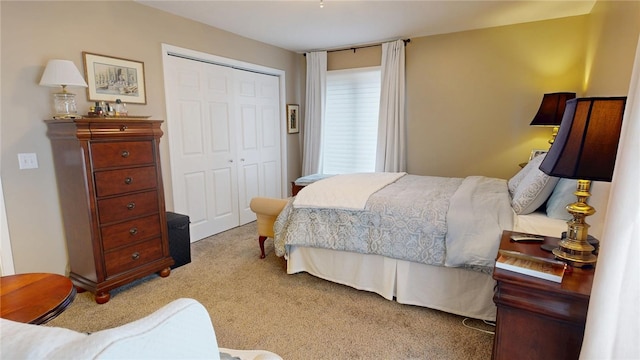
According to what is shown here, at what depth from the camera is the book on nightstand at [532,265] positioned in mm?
1228

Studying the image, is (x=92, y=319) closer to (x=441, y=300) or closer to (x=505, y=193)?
(x=441, y=300)

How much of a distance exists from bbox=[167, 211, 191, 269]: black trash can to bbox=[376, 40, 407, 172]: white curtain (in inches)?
103

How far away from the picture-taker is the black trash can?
2.90m

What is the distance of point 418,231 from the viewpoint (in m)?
2.15

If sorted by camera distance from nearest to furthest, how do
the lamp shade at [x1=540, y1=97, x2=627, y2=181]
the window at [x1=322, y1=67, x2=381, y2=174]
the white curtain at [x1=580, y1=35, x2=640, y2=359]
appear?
the white curtain at [x1=580, y1=35, x2=640, y2=359], the lamp shade at [x1=540, y1=97, x2=627, y2=181], the window at [x1=322, y1=67, x2=381, y2=174]

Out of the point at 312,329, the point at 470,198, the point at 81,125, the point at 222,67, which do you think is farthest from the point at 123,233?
the point at 470,198

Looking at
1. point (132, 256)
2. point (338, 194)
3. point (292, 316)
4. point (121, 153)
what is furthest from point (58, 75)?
point (292, 316)

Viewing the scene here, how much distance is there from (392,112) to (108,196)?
10.8 feet

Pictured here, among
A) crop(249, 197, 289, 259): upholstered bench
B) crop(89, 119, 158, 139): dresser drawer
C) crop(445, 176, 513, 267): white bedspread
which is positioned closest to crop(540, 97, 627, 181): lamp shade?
crop(445, 176, 513, 267): white bedspread

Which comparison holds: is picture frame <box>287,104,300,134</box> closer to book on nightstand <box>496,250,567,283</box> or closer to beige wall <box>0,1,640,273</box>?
beige wall <box>0,1,640,273</box>

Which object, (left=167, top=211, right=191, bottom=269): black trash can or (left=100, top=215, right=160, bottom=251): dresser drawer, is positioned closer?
(left=100, top=215, right=160, bottom=251): dresser drawer

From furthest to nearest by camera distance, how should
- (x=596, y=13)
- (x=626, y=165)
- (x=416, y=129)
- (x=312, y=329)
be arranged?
(x=416, y=129) < (x=596, y=13) < (x=312, y=329) < (x=626, y=165)

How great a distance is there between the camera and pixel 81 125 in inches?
85.7

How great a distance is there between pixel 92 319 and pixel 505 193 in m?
3.10
